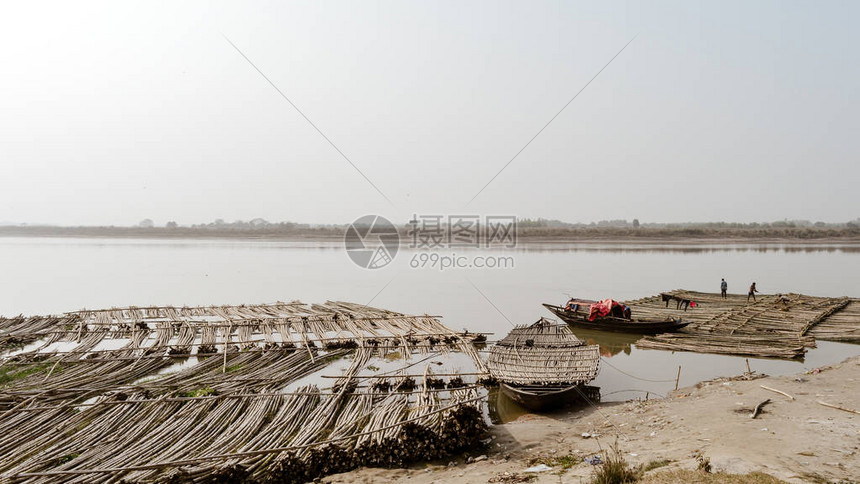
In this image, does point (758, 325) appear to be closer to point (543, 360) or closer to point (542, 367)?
point (543, 360)

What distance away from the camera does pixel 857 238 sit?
66.4 meters

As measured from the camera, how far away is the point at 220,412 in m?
7.29

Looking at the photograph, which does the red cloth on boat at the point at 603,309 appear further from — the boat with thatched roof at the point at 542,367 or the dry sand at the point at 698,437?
the dry sand at the point at 698,437

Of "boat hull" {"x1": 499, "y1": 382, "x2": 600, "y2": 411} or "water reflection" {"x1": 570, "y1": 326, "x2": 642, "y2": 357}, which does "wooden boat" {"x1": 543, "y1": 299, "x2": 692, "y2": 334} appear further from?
"boat hull" {"x1": 499, "y1": 382, "x2": 600, "y2": 411}

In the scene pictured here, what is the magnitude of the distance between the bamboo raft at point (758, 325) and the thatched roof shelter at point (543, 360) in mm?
3386

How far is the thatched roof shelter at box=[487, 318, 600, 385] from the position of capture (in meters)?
8.53

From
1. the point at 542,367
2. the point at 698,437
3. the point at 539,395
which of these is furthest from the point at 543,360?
the point at 698,437

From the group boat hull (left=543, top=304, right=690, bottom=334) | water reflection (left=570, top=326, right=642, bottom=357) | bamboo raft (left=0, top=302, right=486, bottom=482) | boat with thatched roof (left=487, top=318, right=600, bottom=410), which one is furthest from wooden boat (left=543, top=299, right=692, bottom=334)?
bamboo raft (left=0, top=302, right=486, bottom=482)

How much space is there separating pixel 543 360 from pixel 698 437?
12.3 ft

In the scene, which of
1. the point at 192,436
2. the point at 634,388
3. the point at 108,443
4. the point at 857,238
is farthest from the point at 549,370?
the point at 857,238

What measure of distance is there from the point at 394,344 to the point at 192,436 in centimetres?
621

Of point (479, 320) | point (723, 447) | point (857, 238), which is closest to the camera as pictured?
point (723, 447)

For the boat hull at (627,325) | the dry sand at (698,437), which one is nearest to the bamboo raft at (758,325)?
the boat hull at (627,325)

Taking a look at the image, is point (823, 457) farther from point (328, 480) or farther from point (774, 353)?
point (774, 353)
